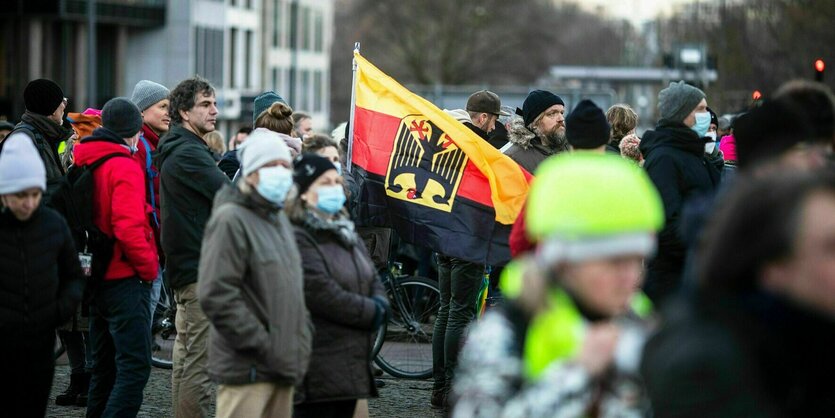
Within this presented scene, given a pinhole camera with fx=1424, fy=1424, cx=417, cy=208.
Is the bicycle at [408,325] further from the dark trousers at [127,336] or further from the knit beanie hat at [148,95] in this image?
the dark trousers at [127,336]

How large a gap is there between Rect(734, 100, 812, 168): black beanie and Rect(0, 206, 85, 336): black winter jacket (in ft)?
9.83

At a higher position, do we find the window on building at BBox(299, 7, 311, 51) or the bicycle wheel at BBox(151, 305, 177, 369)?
the window on building at BBox(299, 7, 311, 51)

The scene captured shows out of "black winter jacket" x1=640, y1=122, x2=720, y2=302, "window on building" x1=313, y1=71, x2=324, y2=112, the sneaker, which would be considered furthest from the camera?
"window on building" x1=313, y1=71, x2=324, y2=112

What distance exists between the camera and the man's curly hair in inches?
312

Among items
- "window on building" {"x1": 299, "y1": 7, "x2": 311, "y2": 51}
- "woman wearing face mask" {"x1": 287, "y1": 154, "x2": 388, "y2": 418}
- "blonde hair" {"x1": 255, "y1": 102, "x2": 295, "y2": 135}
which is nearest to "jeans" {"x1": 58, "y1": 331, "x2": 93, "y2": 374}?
"blonde hair" {"x1": 255, "y1": 102, "x2": 295, "y2": 135}

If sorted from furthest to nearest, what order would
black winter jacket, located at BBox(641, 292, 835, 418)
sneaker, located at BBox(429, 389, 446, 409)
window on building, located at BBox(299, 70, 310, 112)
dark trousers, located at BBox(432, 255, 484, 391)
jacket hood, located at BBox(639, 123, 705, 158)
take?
1. window on building, located at BBox(299, 70, 310, 112)
2. sneaker, located at BBox(429, 389, 446, 409)
3. dark trousers, located at BBox(432, 255, 484, 391)
4. jacket hood, located at BBox(639, 123, 705, 158)
5. black winter jacket, located at BBox(641, 292, 835, 418)

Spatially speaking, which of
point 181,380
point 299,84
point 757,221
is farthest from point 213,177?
point 299,84

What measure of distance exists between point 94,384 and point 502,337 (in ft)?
17.0

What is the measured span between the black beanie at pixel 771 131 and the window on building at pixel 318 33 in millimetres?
76586

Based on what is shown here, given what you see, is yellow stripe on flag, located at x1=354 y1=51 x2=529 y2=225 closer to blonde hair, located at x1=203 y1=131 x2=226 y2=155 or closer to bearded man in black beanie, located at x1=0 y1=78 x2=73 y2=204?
bearded man in black beanie, located at x1=0 y1=78 x2=73 y2=204

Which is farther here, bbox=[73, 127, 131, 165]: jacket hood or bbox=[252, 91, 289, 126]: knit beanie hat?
bbox=[252, 91, 289, 126]: knit beanie hat

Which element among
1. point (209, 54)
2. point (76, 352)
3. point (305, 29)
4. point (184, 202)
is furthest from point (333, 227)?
point (305, 29)

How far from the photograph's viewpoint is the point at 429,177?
347 inches

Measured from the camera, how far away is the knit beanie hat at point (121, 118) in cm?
783
